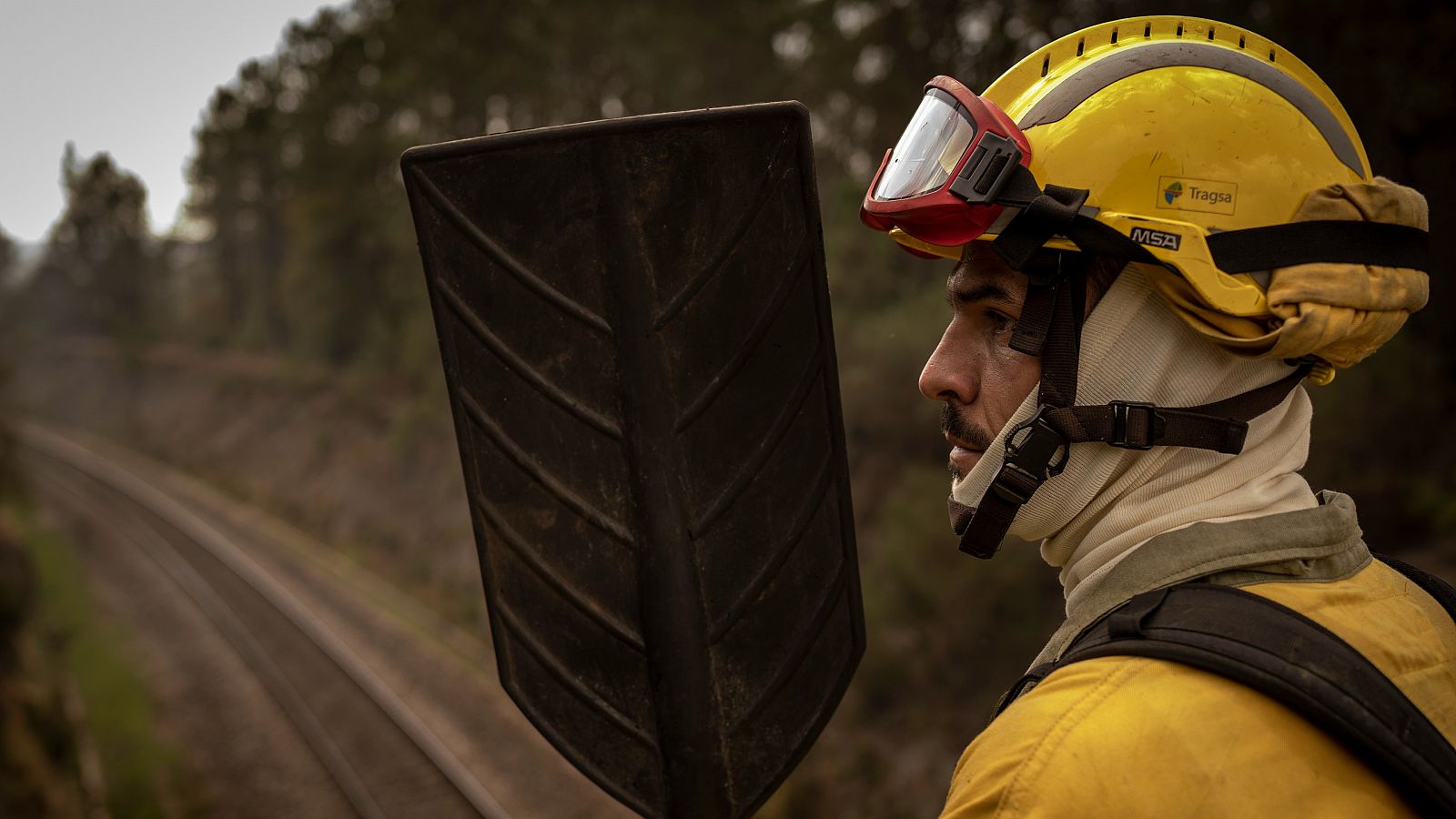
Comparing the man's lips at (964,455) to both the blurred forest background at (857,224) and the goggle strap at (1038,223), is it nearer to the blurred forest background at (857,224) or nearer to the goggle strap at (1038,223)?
the goggle strap at (1038,223)

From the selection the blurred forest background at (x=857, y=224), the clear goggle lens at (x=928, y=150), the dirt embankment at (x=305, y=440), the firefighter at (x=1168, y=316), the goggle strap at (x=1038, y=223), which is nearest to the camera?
the firefighter at (x=1168, y=316)

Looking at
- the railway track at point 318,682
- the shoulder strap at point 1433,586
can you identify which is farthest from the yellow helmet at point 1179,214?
the railway track at point 318,682

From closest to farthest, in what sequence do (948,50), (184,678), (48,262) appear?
(948,50) < (184,678) < (48,262)

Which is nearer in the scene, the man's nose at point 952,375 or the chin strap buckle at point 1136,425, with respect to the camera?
the chin strap buckle at point 1136,425

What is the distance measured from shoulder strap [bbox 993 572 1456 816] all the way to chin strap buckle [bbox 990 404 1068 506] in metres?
0.38

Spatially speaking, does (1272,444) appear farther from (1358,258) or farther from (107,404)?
(107,404)

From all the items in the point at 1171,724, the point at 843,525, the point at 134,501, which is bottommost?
the point at 134,501

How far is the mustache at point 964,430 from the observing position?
6.85ft

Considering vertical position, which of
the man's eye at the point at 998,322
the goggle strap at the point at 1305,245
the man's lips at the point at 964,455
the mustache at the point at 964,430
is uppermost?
the goggle strap at the point at 1305,245

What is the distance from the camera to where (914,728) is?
36.9ft

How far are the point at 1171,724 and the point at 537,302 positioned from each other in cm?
120

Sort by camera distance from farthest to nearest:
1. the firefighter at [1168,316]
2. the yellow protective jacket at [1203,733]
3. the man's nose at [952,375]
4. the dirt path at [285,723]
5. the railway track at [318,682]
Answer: the dirt path at [285,723] < the railway track at [318,682] < the man's nose at [952,375] < the firefighter at [1168,316] < the yellow protective jacket at [1203,733]

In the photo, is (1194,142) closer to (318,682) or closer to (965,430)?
(965,430)

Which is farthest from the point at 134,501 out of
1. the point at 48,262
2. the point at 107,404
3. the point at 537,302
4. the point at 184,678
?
the point at 48,262
